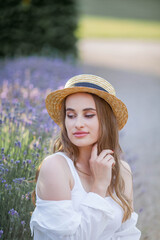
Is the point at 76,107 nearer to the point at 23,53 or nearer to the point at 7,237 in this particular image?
the point at 7,237

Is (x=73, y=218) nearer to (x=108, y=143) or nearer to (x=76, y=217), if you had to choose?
(x=76, y=217)

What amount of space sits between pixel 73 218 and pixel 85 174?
0.34m

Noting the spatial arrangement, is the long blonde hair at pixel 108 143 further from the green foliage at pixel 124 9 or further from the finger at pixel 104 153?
the green foliage at pixel 124 9

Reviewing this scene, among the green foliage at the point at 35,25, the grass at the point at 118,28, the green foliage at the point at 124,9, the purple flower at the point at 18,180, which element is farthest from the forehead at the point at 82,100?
the green foliage at the point at 124,9

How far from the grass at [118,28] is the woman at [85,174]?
1825cm

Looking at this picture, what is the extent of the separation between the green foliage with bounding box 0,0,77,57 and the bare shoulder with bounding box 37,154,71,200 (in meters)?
8.15

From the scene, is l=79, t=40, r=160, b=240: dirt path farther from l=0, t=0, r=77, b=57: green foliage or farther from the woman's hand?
l=0, t=0, r=77, b=57: green foliage

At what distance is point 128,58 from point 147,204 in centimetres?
1133

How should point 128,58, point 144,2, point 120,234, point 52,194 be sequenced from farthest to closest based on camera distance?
point 144,2
point 128,58
point 120,234
point 52,194

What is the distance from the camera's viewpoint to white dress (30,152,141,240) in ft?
6.04

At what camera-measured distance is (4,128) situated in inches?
130

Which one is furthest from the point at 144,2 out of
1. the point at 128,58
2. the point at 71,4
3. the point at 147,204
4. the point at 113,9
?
the point at 147,204

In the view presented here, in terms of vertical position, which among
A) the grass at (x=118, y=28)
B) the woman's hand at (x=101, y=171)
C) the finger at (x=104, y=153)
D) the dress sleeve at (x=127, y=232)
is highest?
the grass at (x=118, y=28)

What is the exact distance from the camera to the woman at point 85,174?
1.88m
